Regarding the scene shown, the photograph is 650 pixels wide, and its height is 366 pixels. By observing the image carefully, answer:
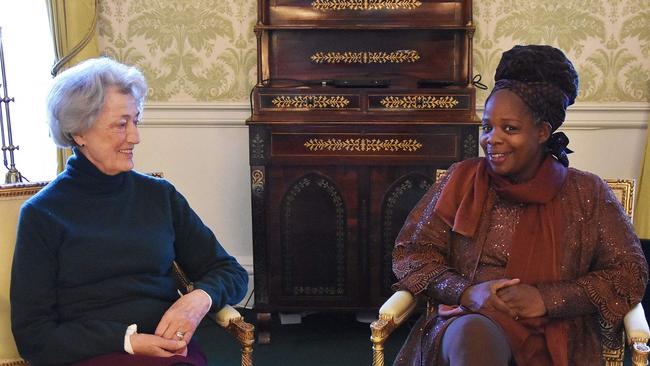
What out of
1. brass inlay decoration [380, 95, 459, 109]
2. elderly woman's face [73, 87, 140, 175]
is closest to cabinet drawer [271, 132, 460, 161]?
brass inlay decoration [380, 95, 459, 109]

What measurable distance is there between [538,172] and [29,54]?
8.05 ft

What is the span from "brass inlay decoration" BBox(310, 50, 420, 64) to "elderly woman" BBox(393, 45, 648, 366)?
4.11ft

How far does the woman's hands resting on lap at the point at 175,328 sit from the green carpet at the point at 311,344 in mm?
1166

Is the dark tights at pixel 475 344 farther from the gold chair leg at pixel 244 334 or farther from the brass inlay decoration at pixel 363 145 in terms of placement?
the brass inlay decoration at pixel 363 145

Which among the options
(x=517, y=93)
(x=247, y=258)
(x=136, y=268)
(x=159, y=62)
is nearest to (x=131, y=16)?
(x=159, y=62)

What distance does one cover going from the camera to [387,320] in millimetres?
1958

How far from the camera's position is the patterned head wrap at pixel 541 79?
200cm

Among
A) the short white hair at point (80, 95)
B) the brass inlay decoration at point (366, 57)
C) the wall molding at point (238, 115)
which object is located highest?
the brass inlay decoration at point (366, 57)

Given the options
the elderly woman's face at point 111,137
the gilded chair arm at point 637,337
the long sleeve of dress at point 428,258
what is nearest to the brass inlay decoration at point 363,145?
the long sleeve of dress at point 428,258

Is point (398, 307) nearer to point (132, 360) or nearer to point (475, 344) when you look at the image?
point (475, 344)

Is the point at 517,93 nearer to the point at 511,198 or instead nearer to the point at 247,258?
the point at 511,198

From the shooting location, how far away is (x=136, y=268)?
1938 millimetres

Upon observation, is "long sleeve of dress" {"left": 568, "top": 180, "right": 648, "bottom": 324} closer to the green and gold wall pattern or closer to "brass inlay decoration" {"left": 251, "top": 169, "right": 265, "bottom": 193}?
"brass inlay decoration" {"left": 251, "top": 169, "right": 265, "bottom": 193}

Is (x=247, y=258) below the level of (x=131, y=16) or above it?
below
